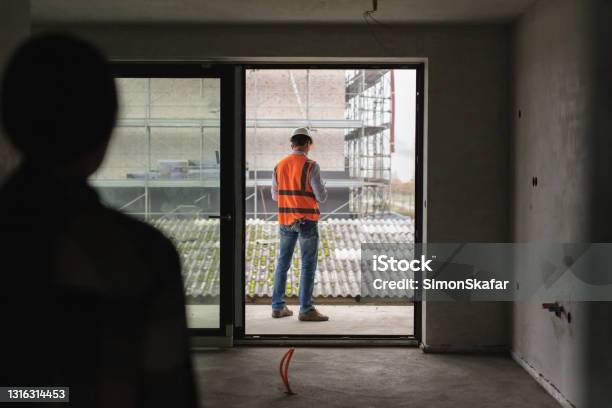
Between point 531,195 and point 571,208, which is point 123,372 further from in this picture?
point 531,195

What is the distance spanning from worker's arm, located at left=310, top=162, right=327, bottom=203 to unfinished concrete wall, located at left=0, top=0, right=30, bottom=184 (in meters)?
3.22

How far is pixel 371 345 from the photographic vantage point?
4949 mm

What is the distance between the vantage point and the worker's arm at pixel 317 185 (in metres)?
5.58

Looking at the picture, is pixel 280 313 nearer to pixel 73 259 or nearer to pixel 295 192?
pixel 295 192

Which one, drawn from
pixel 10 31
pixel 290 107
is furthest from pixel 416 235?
pixel 290 107

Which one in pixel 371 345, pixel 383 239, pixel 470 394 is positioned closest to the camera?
pixel 470 394

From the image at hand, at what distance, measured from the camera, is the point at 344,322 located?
584cm

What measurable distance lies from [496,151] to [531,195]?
0.64m

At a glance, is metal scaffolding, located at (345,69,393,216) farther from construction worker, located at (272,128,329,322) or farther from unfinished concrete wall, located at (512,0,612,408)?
unfinished concrete wall, located at (512,0,612,408)

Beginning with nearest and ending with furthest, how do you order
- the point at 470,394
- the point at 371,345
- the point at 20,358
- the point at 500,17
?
1. the point at 20,358
2. the point at 470,394
3. the point at 500,17
4. the point at 371,345

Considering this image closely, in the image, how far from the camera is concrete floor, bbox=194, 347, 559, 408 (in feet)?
12.3

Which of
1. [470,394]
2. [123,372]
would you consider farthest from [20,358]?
[470,394]

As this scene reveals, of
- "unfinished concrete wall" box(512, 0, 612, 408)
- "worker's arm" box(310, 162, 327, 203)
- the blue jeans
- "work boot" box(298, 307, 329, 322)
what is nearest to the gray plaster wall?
"unfinished concrete wall" box(512, 0, 612, 408)

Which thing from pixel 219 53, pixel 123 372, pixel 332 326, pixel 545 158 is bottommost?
pixel 332 326
